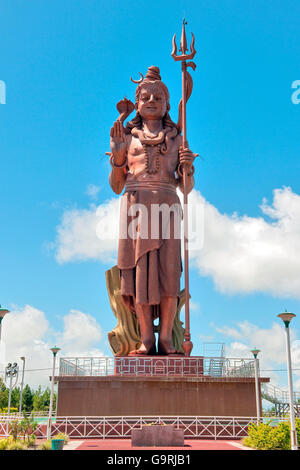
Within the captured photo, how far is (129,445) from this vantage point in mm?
8383

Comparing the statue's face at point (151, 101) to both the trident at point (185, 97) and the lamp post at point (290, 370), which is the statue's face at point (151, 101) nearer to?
the trident at point (185, 97)

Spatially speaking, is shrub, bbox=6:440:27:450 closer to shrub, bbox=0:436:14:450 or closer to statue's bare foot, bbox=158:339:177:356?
shrub, bbox=0:436:14:450

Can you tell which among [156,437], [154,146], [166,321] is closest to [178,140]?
[154,146]

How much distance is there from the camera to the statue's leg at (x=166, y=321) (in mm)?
11253

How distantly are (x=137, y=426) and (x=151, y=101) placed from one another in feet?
23.4

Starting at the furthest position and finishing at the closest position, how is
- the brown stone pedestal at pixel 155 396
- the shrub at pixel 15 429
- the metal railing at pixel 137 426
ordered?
the brown stone pedestal at pixel 155 396
the metal railing at pixel 137 426
the shrub at pixel 15 429

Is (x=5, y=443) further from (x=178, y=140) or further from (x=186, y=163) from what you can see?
(x=178, y=140)

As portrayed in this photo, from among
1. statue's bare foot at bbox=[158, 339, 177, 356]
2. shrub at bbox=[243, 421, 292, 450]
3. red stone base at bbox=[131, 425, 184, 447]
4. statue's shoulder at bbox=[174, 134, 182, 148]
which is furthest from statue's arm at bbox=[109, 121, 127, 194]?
shrub at bbox=[243, 421, 292, 450]

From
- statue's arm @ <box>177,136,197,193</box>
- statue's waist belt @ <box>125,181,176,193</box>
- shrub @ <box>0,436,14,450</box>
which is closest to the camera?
shrub @ <box>0,436,14,450</box>

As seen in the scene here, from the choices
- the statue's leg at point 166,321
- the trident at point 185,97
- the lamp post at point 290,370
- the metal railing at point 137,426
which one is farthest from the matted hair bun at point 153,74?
the metal railing at point 137,426

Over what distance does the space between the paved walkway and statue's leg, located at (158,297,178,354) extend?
2280 millimetres

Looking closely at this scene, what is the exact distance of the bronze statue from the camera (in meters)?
11.3

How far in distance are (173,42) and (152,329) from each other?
22.9 feet

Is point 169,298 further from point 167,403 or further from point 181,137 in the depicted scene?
point 181,137
